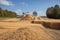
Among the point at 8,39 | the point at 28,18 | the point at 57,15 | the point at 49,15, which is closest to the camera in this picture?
the point at 8,39

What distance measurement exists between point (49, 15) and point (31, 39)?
31.4 m

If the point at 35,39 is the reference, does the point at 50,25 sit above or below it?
below

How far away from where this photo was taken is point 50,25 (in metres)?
17.0

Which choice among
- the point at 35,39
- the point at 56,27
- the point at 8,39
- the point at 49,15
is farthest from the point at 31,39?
the point at 49,15

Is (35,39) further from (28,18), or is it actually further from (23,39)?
(28,18)

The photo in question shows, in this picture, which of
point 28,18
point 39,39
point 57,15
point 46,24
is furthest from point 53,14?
point 39,39

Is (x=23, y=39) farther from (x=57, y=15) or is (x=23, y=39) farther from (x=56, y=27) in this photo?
(x=57, y=15)

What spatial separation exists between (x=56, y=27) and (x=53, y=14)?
19.2 metres

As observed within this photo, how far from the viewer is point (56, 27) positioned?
53.9ft

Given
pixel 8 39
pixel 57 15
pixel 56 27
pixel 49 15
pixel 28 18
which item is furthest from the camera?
pixel 49 15

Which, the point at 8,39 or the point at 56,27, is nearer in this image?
the point at 8,39

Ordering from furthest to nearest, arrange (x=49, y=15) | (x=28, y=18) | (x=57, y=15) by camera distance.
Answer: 1. (x=49, y=15)
2. (x=57, y=15)
3. (x=28, y=18)

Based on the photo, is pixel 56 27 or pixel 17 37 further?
pixel 56 27

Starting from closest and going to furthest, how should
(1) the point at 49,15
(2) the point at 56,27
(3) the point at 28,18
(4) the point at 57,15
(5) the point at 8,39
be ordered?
(5) the point at 8,39, (2) the point at 56,27, (3) the point at 28,18, (4) the point at 57,15, (1) the point at 49,15
